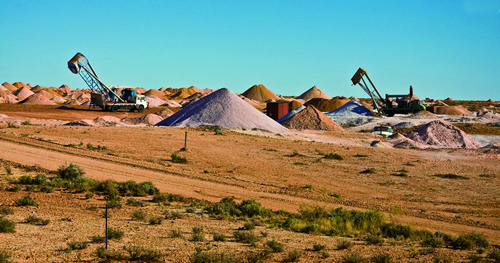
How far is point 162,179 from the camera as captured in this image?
23.9 meters

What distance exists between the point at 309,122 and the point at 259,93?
6222cm

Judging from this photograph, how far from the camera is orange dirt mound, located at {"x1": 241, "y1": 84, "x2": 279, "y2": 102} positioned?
11668cm

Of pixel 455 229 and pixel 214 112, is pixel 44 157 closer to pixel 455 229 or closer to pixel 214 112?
pixel 455 229

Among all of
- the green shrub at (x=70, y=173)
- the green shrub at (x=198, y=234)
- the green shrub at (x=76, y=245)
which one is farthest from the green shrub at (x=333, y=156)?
the green shrub at (x=76, y=245)

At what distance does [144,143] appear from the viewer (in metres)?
35.5

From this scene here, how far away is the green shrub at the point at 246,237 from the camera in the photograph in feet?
46.3

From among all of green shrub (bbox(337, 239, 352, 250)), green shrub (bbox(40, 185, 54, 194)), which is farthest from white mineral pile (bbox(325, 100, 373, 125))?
green shrub (bbox(337, 239, 352, 250))

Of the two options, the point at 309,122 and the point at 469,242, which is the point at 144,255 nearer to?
the point at 469,242

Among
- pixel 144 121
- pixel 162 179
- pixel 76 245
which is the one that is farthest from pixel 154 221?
pixel 144 121

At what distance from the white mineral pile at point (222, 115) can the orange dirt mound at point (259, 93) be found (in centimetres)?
6391

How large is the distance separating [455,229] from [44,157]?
1924cm

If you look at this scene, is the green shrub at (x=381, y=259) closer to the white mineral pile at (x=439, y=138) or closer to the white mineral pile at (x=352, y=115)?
the white mineral pile at (x=439, y=138)

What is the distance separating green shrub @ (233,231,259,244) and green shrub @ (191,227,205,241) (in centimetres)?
86

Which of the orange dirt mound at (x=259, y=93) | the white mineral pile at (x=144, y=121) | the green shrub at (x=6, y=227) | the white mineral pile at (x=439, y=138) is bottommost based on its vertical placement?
the green shrub at (x=6, y=227)
